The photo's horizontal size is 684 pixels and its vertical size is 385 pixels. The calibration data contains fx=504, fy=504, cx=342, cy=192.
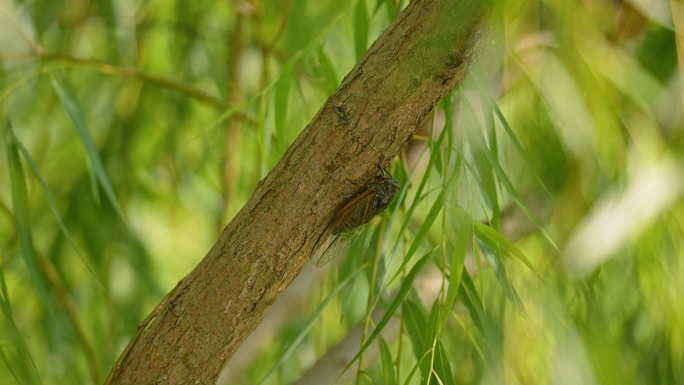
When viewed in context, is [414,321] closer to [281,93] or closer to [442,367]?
[442,367]

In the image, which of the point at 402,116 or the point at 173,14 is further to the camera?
the point at 173,14

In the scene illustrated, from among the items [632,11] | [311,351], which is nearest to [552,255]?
[632,11]

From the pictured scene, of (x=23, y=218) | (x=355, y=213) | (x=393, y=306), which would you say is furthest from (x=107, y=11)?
(x=393, y=306)

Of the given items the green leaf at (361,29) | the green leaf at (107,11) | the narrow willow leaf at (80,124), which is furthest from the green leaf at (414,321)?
the green leaf at (107,11)

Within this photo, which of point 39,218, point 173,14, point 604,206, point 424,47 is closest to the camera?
point 424,47

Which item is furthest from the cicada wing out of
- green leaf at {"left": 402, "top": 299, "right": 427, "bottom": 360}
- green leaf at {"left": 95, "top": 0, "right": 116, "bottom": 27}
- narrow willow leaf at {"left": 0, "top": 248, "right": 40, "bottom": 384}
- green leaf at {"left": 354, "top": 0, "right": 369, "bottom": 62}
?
green leaf at {"left": 95, "top": 0, "right": 116, "bottom": 27}

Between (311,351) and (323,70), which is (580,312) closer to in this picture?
(323,70)

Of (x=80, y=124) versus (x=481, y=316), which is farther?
(x=80, y=124)
